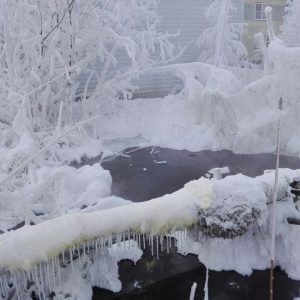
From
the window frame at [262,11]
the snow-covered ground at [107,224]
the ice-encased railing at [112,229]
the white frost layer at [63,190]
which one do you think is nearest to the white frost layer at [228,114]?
the snow-covered ground at [107,224]

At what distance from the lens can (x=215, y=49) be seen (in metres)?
21.5

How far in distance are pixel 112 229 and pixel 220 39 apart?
17.4m

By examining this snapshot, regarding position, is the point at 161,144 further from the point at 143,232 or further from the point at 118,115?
the point at 143,232

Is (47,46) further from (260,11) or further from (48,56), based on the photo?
(260,11)

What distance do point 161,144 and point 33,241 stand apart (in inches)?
468

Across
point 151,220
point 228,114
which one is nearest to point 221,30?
point 228,114

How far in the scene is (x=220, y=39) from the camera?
816 inches

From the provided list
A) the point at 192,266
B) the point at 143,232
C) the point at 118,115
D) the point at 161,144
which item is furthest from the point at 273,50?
the point at 143,232

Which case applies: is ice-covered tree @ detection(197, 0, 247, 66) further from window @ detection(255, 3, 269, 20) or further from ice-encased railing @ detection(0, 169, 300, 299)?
ice-encased railing @ detection(0, 169, 300, 299)

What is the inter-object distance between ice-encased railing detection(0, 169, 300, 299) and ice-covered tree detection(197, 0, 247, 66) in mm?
15122

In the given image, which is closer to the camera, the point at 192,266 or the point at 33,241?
the point at 33,241

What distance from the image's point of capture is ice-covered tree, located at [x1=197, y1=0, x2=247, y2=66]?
67.4 feet

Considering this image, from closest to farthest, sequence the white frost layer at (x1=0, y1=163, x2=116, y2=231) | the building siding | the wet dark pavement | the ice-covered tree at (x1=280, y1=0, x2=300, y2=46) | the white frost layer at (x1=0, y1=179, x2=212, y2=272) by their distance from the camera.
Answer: the white frost layer at (x1=0, y1=179, x2=212, y2=272) < the white frost layer at (x1=0, y1=163, x2=116, y2=231) < the wet dark pavement < the ice-covered tree at (x1=280, y1=0, x2=300, y2=46) < the building siding

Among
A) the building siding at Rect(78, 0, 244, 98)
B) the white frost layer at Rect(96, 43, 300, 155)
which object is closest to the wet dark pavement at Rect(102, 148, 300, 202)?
the white frost layer at Rect(96, 43, 300, 155)
